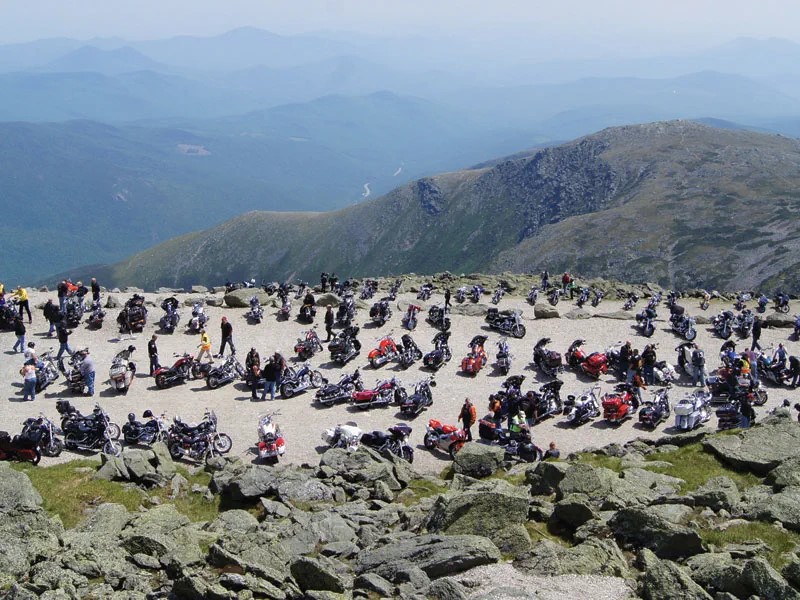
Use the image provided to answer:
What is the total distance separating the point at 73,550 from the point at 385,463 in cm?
1022

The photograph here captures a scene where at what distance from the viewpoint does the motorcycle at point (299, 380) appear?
30.0 m

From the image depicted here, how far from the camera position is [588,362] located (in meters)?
32.6

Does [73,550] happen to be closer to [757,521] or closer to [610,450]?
[757,521]

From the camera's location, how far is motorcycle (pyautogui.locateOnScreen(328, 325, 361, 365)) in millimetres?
33594

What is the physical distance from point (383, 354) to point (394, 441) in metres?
9.63

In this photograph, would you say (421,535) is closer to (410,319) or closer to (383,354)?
(383,354)

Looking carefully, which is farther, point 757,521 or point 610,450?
point 610,450

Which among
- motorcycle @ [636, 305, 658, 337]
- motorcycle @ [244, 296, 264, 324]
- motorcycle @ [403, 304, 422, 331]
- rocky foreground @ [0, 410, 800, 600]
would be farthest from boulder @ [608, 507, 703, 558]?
motorcycle @ [244, 296, 264, 324]

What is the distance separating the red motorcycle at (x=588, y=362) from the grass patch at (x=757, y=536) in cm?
1759

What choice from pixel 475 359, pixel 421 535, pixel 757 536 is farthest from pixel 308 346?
pixel 757 536

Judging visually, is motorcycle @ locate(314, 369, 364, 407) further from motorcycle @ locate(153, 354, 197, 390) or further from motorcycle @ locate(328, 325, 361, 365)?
motorcycle @ locate(153, 354, 197, 390)

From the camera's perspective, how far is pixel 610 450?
24.1 metres

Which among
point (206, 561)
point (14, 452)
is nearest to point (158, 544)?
point (206, 561)

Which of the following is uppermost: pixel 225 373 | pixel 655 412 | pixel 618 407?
pixel 225 373
